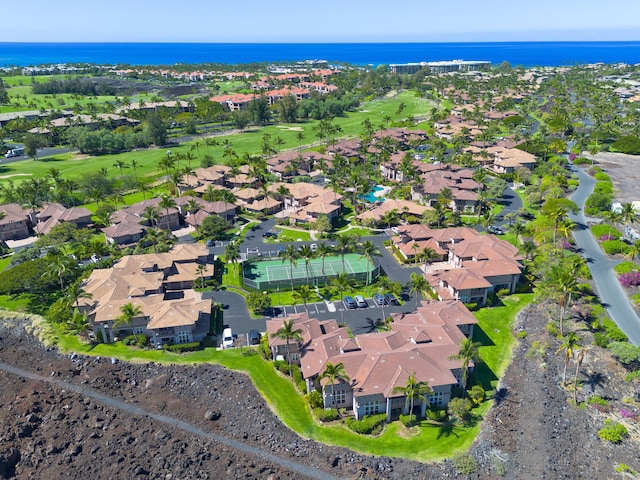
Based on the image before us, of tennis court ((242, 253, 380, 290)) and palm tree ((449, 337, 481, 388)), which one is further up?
palm tree ((449, 337, 481, 388))

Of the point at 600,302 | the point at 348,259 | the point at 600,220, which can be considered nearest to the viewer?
the point at 600,302

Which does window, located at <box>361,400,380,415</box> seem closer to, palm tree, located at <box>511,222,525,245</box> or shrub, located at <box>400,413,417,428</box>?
shrub, located at <box>400,413,417,428</box>

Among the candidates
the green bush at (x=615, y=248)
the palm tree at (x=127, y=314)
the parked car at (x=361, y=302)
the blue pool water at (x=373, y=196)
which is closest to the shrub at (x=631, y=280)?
the green bush at (x=615, y=248)

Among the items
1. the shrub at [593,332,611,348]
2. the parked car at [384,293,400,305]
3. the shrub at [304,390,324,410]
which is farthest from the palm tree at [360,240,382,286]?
the shrub at [593,332,611,348]

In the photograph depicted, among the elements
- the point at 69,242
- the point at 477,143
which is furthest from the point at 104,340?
the point at 477,143

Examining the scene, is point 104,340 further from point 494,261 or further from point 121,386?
point 494,261

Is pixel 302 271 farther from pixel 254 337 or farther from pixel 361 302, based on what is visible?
pixel 254 337
